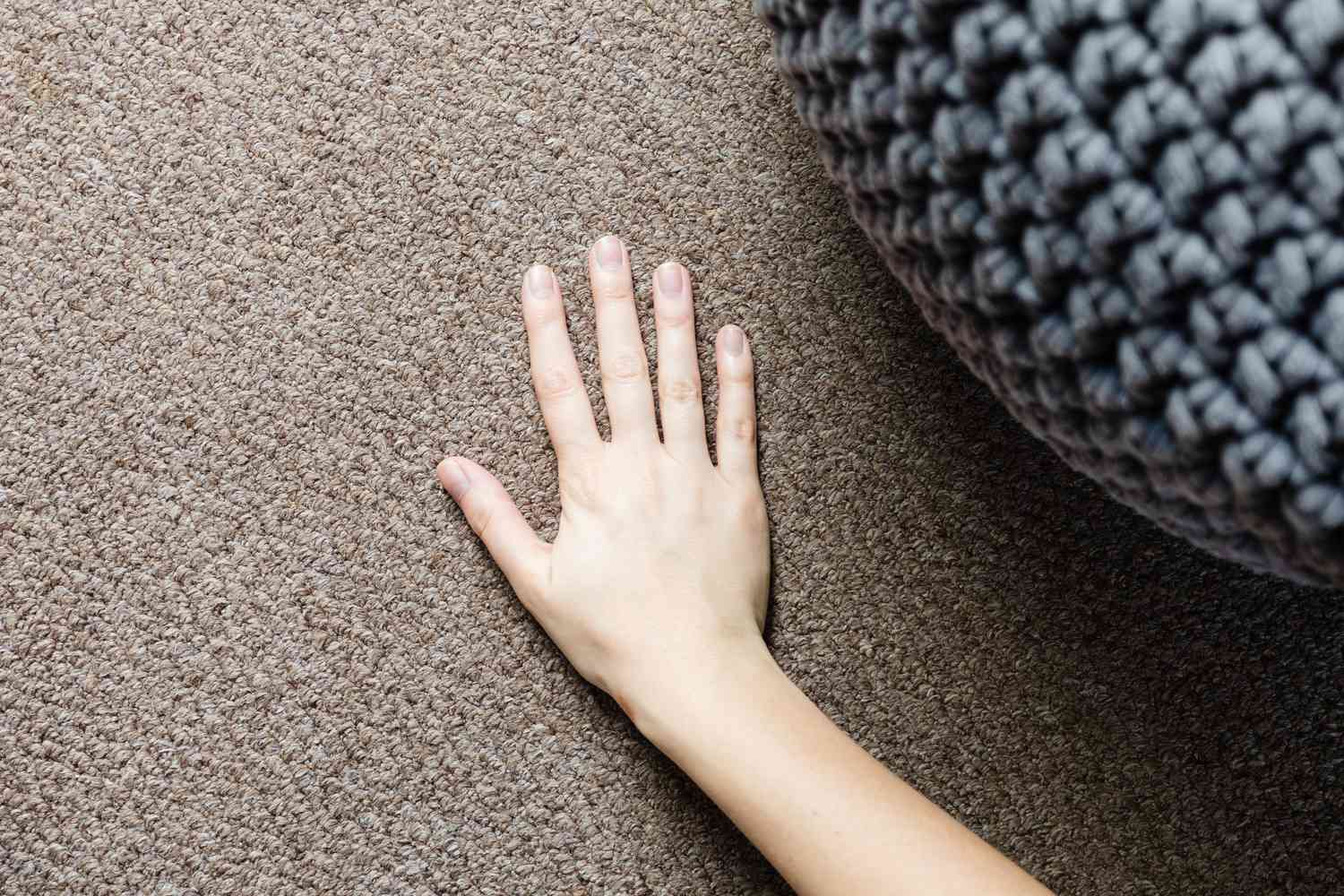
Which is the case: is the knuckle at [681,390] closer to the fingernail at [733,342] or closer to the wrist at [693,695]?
the fingernail at [733,342]

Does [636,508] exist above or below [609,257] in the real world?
below

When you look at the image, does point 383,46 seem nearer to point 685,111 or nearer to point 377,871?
point 685,111

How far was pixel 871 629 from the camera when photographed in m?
0.64

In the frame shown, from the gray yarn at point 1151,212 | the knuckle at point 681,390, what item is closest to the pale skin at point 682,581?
the knuckle at point 681,390

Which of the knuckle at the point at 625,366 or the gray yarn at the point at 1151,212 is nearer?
the gray yarn at the point at 1151,212

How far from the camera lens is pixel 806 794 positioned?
562 millimetres

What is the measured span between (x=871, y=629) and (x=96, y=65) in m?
0.58

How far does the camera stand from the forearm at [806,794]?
1.78 ft

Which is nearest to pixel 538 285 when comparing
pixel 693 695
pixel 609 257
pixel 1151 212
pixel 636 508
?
pixel 609 257

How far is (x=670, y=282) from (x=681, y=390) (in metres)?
0.07

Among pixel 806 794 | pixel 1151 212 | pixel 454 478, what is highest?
pixel 1151 212

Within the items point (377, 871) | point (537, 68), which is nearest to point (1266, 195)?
point (537, 68)

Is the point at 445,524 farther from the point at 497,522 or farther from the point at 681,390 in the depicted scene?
the point at 681,390

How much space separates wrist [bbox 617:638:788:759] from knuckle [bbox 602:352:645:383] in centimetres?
17
